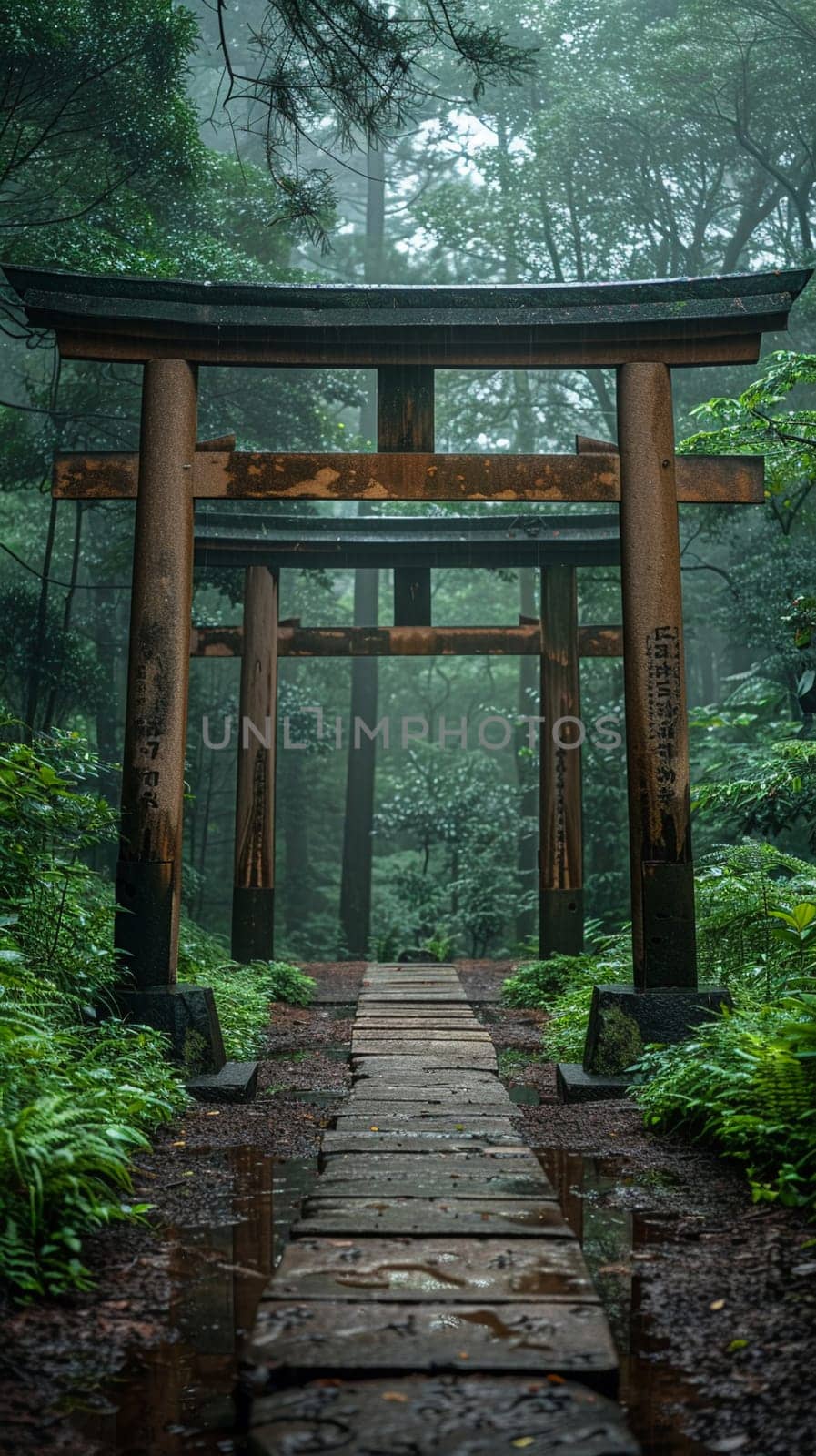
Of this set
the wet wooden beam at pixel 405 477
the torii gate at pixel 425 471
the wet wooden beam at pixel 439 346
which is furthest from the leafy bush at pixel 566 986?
the wet wooden beam at pixel 439 346

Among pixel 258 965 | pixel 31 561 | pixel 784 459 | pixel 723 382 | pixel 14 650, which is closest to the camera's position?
pixel 784 459

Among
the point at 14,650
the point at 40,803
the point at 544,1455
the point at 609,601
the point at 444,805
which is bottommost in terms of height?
the point at 544,1455

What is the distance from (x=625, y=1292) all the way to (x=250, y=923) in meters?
8.65

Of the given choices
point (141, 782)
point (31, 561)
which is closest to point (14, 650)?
point (31, 561)

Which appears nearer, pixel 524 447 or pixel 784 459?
pixel 784 459

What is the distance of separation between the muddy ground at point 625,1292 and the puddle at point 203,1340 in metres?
0.02

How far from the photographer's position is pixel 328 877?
25.9 metres

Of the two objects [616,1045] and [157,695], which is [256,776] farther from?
[616,1045]

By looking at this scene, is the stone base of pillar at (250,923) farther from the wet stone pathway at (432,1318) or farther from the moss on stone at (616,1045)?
the wet stone pathway at (432,1318)

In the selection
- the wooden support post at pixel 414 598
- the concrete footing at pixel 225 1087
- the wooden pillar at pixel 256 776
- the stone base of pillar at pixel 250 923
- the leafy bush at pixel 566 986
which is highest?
the wooden support post at pixel 414 598

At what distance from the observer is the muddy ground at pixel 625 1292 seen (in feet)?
8.40

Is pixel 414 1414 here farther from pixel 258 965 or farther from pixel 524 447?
Answer: pixel 524 447

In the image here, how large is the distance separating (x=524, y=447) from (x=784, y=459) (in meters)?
13.2

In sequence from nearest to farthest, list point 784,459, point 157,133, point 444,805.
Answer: point 784,459 → point 157,133 → point 444,805
